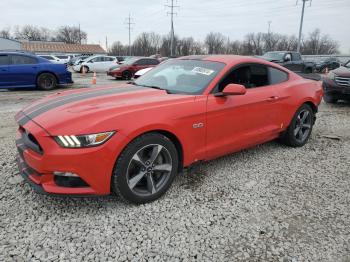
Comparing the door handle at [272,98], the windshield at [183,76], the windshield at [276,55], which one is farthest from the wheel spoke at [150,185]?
the windshield at [276,55]

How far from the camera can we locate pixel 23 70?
36.1 ft

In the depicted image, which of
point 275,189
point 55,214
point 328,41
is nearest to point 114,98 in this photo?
point 55,214

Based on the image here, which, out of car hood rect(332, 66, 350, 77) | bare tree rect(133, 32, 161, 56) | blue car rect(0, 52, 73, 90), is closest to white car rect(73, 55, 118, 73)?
blue car rect(0, 52, 73, 90)

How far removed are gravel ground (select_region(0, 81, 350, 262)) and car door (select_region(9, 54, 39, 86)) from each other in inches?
311

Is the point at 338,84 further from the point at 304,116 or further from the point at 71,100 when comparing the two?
the point at 71,100

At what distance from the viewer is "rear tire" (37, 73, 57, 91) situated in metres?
11.4

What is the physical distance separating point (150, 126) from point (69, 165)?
82 cm

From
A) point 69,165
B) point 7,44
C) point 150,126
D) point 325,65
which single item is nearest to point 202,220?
point 150,126

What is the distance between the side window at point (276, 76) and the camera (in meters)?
4.48

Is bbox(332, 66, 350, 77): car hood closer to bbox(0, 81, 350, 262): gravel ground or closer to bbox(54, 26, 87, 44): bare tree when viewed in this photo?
bbox(0, 81, 350, 262): gravel ground

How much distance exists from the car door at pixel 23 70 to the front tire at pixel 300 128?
31.8 feet

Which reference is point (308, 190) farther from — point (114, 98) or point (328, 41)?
point (328, 41)

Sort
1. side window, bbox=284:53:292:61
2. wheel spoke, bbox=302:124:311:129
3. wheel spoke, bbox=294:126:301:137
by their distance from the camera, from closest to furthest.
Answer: wheel spoke, bbox=294:126:301:137, wheel spoke, bbox=302:124:311:129, side window, bbox=284:53:292:61

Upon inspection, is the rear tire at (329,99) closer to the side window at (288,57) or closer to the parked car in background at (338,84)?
the parked car in background at (338,84)
